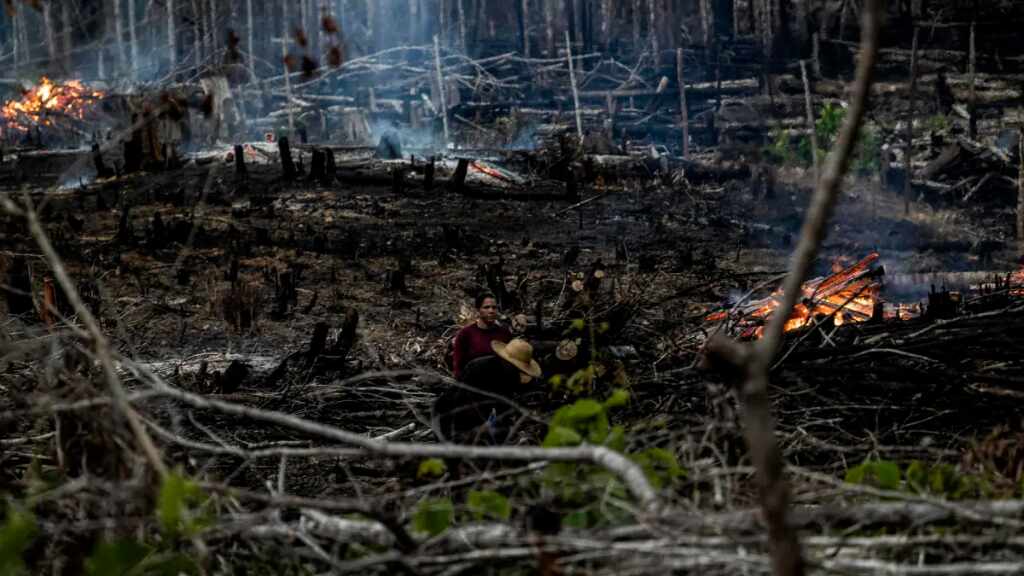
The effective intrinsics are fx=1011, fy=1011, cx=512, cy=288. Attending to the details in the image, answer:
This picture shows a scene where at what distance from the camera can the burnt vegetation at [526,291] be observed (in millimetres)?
3627

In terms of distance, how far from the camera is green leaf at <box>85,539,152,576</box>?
354 centimetres

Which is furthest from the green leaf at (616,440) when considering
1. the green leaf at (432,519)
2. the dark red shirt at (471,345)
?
the dark red shirt at (471,345)

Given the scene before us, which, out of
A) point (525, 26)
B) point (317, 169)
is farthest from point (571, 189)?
point (525, 26)

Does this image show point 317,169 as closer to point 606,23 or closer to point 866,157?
point 866,157

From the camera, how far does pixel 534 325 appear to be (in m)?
8.55

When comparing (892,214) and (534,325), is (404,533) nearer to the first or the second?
(534,325)

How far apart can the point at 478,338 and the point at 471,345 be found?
0.07m

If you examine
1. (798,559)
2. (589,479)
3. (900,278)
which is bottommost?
(900,278)

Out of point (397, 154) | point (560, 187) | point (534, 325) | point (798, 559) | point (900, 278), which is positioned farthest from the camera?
point (397, 154)

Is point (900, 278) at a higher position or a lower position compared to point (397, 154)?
lower

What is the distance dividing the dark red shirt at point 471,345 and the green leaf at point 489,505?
10.1 feet

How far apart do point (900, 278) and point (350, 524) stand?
10.9 m

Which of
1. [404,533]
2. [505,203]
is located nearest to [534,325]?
[404,533]

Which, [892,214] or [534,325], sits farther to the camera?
[892,214]
